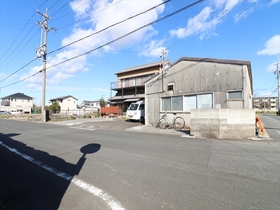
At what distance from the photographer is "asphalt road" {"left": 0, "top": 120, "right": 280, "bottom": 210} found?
2.83 meters

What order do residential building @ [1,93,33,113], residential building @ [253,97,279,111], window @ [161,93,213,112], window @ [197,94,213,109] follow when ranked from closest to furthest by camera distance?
1. window @ [197,94,213,109]
2. window @ [161,93,213,112]
3. residential building @ [1,93,33,113]
4. residential building @ [253,97,279,111]

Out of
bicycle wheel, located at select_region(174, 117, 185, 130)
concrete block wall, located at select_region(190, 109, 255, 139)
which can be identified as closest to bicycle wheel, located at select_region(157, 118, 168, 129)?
bicycle wheel, located at select_region(174, 117, 185, 130)

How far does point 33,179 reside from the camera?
386cm

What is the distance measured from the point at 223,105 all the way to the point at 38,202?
10887mm

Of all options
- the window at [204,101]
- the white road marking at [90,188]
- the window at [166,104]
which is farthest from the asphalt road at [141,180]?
the window at [166,104]

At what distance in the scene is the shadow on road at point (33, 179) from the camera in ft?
9.57

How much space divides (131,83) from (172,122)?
18951mm

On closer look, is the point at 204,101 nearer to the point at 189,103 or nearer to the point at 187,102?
the point at 189,103

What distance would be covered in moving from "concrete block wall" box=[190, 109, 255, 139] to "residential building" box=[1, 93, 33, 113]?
75387mm

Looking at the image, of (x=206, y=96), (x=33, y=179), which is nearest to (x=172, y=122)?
(x=206, y=96)

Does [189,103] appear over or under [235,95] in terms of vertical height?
under

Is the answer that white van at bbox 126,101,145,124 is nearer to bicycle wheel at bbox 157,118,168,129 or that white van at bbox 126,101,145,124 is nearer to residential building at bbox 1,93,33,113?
bicycle wheel at bbox 157,118,168,129

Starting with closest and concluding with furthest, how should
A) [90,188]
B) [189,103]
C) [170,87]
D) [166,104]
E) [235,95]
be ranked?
[90,188]
[235,95]
[189,103]
[170,87]
[166,104]

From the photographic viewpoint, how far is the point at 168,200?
286cm
